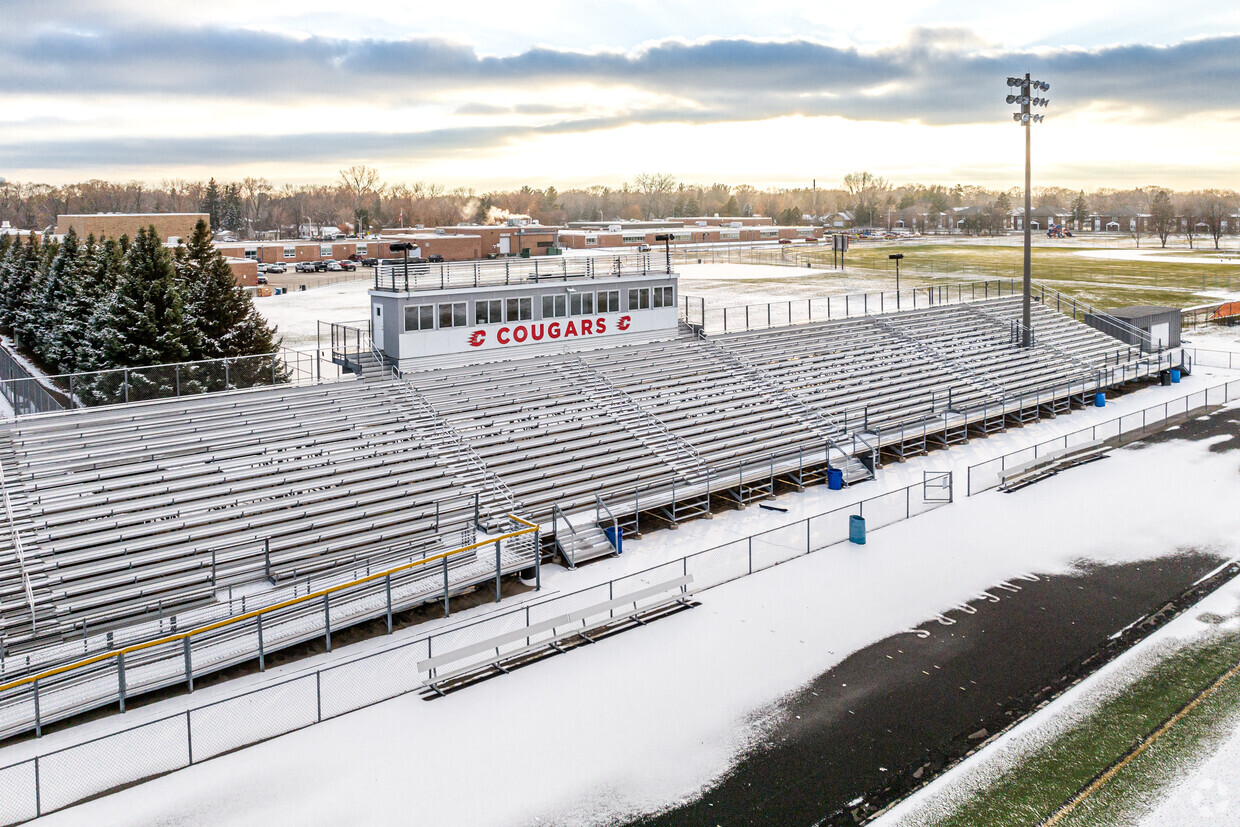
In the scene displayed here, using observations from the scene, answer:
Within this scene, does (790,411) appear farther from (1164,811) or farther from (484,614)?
(1164,811)

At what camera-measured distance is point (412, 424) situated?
24406mm

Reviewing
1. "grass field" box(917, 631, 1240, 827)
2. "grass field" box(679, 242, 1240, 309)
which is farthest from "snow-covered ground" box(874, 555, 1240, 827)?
"grass field" box(679, 242, 1240, 309)

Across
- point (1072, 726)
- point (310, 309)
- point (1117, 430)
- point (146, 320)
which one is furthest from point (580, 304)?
point (310, 309)

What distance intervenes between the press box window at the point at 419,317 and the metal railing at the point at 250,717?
10669mm

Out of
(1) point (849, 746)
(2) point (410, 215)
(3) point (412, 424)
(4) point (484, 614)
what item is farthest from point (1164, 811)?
(2) point (410, 215)

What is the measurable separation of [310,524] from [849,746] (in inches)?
448

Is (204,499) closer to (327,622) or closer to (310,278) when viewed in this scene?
(327,622)

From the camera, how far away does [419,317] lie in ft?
89.8

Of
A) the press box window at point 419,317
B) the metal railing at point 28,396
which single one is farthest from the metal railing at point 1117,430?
the metal railing at point 28,396

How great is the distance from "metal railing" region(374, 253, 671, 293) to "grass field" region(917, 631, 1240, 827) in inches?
769

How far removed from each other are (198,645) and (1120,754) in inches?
556

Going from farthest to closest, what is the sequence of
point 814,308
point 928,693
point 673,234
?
point 673,234 → point 814,308 → point 928,693

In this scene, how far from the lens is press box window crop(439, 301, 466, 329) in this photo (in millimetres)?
27819

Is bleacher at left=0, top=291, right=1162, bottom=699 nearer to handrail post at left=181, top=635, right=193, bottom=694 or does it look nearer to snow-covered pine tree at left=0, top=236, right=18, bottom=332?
handrail post at left=181, top=635, right=193, bottom=694
